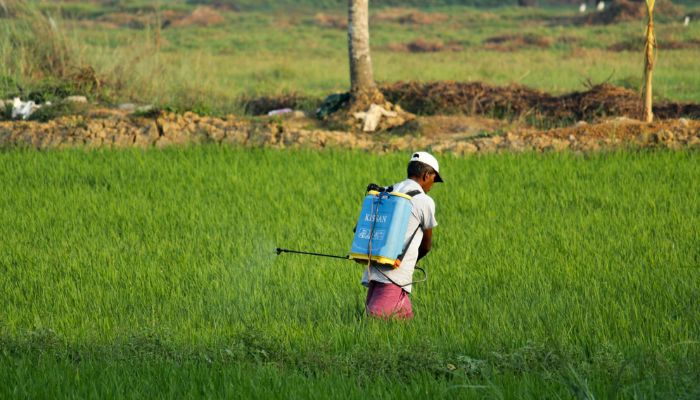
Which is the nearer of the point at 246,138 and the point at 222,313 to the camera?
the point at 222,313

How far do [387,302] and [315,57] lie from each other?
27903 mm

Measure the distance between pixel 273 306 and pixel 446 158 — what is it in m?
5.89

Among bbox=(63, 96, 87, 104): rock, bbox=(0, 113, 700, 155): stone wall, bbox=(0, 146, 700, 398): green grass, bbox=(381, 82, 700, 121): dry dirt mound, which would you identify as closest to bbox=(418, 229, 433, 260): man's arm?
bbox=(0, 146, 700, 398): green grass

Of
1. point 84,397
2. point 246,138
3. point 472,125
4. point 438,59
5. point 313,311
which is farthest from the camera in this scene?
point 438,59

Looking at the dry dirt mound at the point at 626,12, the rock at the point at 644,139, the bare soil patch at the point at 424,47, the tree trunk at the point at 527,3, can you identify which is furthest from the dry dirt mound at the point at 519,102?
the tree trunk at the point at 527,3

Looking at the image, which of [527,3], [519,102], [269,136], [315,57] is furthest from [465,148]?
[527,3]

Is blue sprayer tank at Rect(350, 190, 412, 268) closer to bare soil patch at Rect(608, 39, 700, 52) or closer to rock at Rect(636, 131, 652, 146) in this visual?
rock at Rect(636, 131, 652, 146)

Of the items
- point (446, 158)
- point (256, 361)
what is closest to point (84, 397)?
point (256, 361)

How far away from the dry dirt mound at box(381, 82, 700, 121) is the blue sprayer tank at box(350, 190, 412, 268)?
10281mm

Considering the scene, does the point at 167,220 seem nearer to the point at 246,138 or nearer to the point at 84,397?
the point at 246,138

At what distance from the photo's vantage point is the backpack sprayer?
6.02m

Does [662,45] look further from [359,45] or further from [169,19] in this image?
[169,19]

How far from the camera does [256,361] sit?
592cm

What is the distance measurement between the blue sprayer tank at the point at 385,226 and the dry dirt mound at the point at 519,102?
33.7 ft
